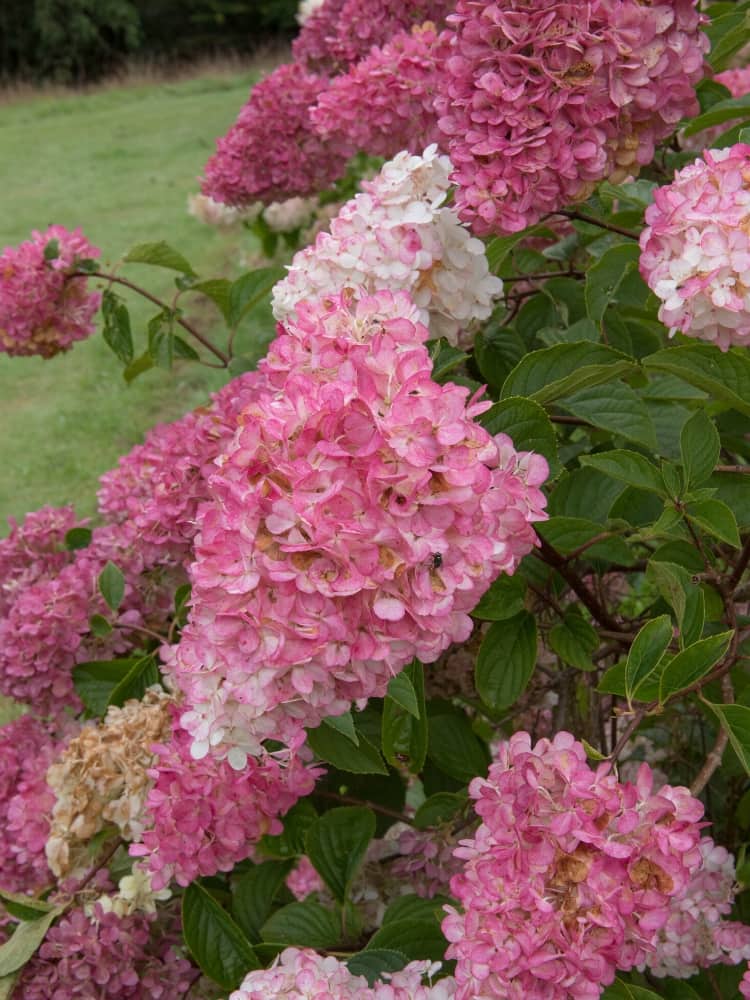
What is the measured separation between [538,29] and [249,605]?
0.54 m

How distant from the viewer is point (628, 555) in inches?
36.3

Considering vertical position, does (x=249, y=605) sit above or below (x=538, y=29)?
below

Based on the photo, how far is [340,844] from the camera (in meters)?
1.02

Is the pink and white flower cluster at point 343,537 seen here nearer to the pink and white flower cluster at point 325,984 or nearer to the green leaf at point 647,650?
the green leaf at point 647,650

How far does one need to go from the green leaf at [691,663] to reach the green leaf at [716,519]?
0.10 meters

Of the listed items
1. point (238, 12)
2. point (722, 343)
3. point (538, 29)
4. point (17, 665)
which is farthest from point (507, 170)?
point (238, 12)

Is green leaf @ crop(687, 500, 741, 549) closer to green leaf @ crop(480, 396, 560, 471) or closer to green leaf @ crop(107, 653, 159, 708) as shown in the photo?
green leaf @ crop(480, 396, 560, 471)

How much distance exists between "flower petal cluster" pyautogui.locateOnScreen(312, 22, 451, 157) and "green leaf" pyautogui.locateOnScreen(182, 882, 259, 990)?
880mm

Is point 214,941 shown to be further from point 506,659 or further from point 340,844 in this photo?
point 506,659

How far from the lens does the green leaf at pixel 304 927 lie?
98 cm

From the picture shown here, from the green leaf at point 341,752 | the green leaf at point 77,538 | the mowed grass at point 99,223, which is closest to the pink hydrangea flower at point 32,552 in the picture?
the green leaf at point 77,538

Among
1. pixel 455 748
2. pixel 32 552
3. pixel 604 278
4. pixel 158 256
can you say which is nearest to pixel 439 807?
pixel 455 748

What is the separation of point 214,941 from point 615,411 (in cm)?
56

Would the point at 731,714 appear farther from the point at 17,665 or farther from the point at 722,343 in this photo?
the point at 17,665
